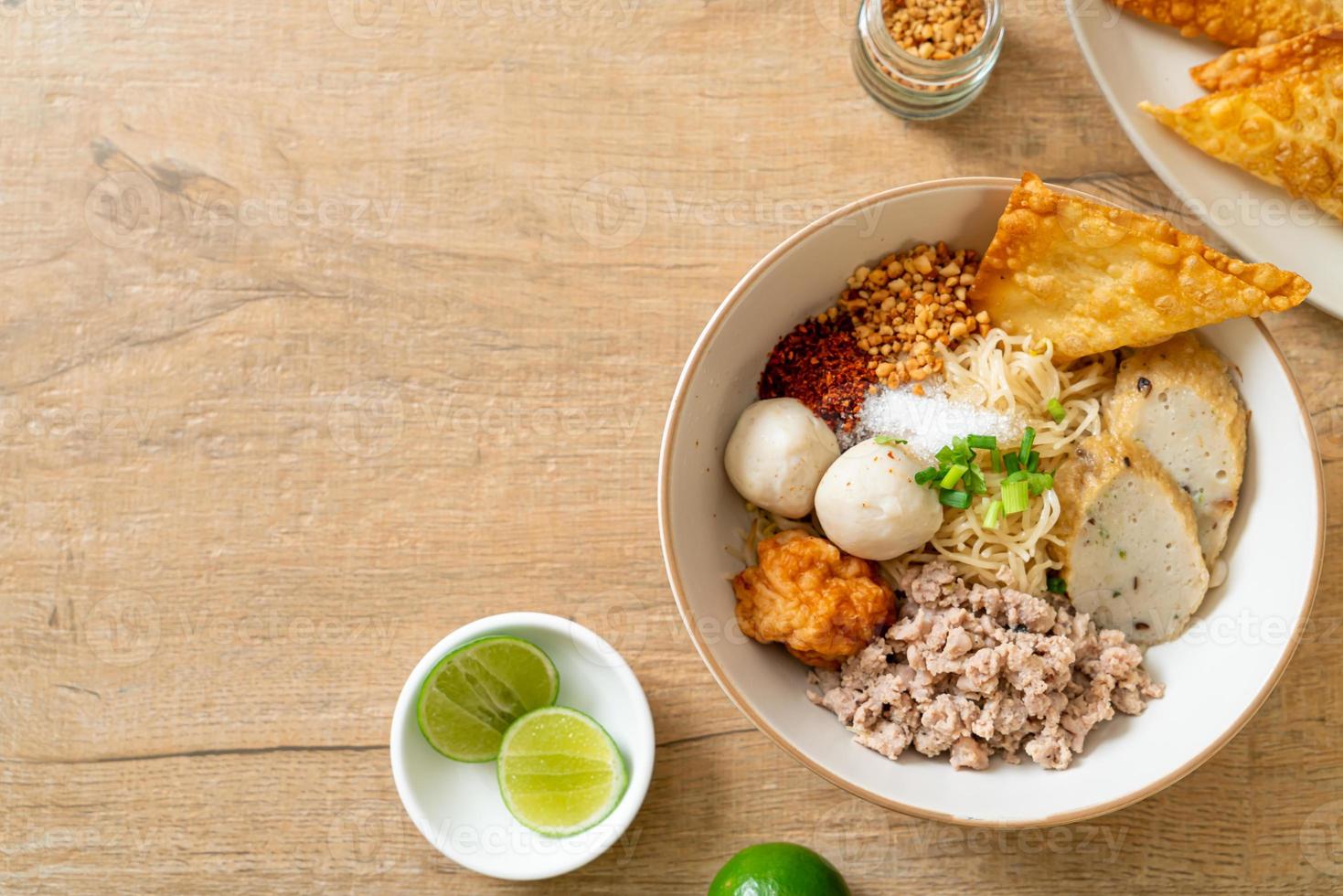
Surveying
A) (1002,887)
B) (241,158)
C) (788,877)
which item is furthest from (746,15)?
(1002,887)

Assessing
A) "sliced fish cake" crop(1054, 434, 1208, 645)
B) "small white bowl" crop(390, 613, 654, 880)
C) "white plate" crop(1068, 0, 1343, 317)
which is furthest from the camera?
"white plate" crop(1068, 0, 1343, 317)

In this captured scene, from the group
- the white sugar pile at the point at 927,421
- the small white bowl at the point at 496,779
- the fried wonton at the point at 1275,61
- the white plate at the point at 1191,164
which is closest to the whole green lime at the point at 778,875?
the small white bowl at the point at 496,779

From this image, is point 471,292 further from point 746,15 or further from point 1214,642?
point 1214,642

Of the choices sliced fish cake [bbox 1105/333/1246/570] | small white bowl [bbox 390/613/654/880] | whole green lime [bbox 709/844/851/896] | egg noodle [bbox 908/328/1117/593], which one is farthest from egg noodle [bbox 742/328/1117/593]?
whole green lime [bbox 709/844/851/896]

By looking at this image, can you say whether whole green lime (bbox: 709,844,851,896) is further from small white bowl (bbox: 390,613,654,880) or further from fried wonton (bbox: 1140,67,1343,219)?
fried wonton (bbox: 1140,67,1343,219)

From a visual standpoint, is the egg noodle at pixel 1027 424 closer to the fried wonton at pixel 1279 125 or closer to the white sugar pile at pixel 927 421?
the white sugar pile at pixel 927 421
